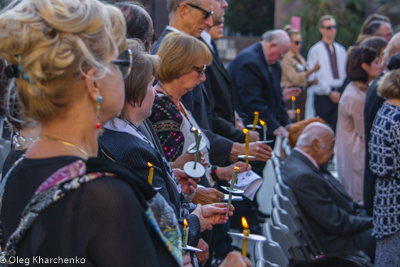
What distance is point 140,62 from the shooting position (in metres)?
1.90

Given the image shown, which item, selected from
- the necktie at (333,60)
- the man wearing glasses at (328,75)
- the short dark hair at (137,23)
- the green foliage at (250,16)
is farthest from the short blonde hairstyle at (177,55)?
the green foliage at (250,16)

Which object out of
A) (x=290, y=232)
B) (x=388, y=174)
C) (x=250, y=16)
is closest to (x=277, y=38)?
(x=388, y=174)

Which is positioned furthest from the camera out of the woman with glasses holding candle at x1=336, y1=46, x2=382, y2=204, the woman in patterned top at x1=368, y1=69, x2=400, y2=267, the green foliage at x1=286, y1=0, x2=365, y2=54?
the green foliage at x1=286, y1=0, x2=365, y2=54

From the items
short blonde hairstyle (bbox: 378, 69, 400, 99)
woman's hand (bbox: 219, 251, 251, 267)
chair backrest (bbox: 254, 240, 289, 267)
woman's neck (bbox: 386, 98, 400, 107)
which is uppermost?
short blonde hairstyle (bbox: 378, 69, 400, 99)

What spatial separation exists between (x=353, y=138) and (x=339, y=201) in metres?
1.34

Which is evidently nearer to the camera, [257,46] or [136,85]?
[136,85]

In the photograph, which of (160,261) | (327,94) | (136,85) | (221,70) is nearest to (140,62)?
(136,85)

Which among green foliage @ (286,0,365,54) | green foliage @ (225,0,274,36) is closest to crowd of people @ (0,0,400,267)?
green foliage @ (286,0,365,54)

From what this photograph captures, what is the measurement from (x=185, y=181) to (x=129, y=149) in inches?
26.8

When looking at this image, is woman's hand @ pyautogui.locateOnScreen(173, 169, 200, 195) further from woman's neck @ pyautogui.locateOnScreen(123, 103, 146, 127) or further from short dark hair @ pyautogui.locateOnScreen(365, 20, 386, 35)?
short dark hair @ pyautogui.locateOnScreen(365, 20, 386, 35)

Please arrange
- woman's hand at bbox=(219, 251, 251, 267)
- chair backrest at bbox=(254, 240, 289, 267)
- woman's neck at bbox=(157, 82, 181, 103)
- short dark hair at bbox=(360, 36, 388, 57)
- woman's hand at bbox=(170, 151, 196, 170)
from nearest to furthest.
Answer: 1. woman's hand at bbox=(219, 251, 251, 267)
2. woman's hand at bbox=(170, 151, 196, 170)
3. chair backrest at bbox=(254, 240, 289, 267)
4. woman's neck at bbox=(157, 82, 181, 103)
5. short dark hair at bbox=(360, 36, 388, 57)

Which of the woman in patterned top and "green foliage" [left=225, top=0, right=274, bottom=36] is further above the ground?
the woman in patterned top

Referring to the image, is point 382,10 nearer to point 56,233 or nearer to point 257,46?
point 257,46

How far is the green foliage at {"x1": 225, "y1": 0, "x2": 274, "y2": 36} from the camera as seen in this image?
63.8 feet
